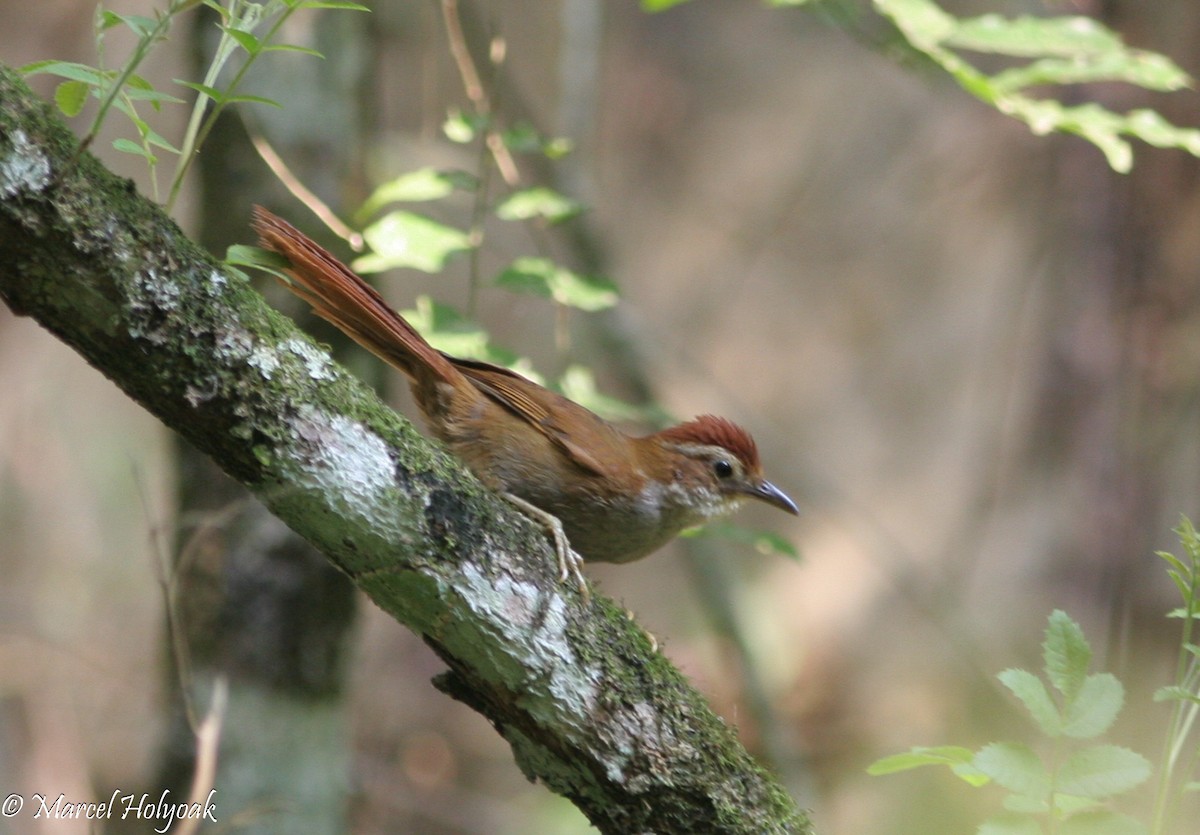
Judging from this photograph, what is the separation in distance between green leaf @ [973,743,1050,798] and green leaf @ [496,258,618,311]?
6.03 ft

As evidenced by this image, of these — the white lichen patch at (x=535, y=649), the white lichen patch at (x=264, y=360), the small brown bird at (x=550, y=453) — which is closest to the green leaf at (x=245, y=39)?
the white lichen patch at (x=264, y=360)

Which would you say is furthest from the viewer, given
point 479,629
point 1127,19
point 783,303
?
point 783,303

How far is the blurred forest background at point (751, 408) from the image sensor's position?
12.0 feet

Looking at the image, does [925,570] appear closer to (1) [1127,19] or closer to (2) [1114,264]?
(2) [1114,264]

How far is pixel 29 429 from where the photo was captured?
6445 millimetres

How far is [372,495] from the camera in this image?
177cm

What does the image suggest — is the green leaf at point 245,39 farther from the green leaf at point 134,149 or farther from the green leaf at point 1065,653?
the green leaf at point 1065,653

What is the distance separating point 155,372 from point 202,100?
59 cm

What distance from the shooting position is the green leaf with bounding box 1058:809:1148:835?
1419mm

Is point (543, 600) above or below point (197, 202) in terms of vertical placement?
below

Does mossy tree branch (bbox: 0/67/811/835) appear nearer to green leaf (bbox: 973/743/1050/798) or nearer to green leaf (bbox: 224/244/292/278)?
green leaf (bbox: 224/244/292/278)

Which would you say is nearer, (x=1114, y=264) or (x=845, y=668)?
(x=1114, y=264)

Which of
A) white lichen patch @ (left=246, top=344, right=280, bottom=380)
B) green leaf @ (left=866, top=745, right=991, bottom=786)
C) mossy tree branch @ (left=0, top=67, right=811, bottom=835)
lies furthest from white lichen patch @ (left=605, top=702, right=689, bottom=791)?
white lichen patch @ (left=246, top=344, right=280, bottom=380)

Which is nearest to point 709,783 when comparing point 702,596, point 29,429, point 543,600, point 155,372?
point 543,600
